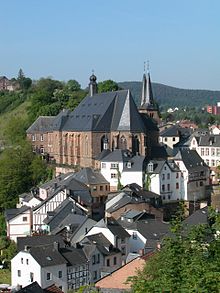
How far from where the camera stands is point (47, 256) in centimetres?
3666

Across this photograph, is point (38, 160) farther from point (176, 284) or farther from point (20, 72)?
point (20, 72)

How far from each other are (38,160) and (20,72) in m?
95.4

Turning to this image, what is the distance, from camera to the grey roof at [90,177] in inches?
2137

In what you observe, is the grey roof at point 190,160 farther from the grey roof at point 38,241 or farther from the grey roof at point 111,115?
the grey roof at point 38,241

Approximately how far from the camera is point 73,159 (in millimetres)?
67312

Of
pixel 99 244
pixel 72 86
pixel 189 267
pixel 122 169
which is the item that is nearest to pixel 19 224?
pixel 122 169

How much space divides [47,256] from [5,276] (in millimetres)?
6318

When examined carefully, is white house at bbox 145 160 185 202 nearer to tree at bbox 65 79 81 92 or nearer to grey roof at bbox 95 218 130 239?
grey roof at bbox 95 218 130 239

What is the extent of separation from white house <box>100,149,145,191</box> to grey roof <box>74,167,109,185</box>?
0.49 m

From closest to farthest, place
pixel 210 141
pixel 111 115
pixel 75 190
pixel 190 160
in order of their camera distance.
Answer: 1. pixel 75 190
2. pixel 190 160
3. pixel 111 115
4. pixel 210 141

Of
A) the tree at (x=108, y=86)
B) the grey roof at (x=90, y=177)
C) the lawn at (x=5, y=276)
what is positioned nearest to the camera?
the lawn at (x=5, y=276)

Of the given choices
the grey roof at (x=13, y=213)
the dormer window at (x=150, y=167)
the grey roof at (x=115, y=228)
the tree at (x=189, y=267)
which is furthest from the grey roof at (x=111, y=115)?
the tree at (x=189, y=267)

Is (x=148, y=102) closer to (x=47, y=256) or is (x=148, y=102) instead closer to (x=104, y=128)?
(x=104, y=128)

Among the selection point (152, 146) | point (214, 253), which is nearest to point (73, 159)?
point (152, 146)
